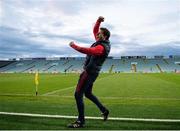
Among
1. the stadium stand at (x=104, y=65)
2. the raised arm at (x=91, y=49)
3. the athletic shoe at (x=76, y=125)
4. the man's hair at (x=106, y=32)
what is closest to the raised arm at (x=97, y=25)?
the man's hair at (x=106, y=32)

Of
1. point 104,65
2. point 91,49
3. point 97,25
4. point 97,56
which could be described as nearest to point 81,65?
point 104,65

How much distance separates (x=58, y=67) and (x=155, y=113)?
95.7 meters

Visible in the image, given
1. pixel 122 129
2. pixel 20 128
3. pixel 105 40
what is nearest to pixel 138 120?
pixel 122 129

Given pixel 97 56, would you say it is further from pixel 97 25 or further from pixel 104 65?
pixel 104 65

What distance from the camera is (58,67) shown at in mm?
104688

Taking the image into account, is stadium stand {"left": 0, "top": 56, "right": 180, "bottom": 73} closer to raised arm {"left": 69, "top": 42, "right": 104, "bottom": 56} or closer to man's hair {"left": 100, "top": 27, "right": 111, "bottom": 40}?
man's hair {"left": 100, "top": 27, "right": 111, "bottom": 40}

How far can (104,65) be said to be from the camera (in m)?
104

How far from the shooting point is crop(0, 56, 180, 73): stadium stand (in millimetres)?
96287

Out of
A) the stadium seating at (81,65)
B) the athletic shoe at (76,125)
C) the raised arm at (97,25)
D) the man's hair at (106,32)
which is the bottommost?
the stadium seating at (81,65)

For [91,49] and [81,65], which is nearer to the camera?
[91,49]

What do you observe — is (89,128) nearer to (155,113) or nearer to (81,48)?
(81,48)

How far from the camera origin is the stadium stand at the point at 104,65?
9629cm

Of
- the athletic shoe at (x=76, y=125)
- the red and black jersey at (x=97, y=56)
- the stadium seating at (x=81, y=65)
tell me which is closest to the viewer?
the red and black jersey at (x=97, y=56)

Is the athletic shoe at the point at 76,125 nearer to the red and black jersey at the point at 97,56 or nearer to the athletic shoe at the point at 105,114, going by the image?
the athletic shoe at the point at 105,114
